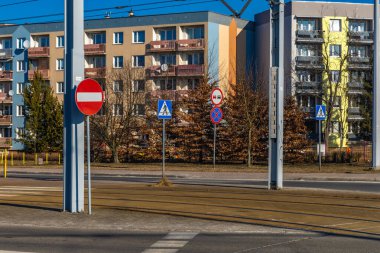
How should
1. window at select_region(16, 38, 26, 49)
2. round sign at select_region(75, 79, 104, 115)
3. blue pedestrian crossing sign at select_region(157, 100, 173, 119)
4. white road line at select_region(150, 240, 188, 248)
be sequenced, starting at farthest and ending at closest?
window at select_region(16, 38, 26, 49) → blue pedestrian crossing sign at select_region(157, 100, 173, 119) → round sign at select_region(75, 79, 104, 115) → white road line at select_region(150, 240, 188, 248)

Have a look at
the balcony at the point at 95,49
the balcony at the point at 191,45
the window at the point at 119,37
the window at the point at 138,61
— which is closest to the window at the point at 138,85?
the balcony at the point at 191,45

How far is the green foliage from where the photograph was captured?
2201 inches

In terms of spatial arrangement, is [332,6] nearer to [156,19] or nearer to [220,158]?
[156,19]

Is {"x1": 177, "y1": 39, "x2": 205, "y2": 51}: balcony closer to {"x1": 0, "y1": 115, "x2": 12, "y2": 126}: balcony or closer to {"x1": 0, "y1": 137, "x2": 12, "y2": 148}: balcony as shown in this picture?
{"x1": 0, "y1": 137, "x2": 12, "y2": 148}: balcony

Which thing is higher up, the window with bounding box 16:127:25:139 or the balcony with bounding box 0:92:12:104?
the balcony with bounding box 0:92:12:104

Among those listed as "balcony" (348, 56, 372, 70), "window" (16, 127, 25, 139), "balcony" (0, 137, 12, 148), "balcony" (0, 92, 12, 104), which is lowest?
"balcony" (0, 137, 12, 148)

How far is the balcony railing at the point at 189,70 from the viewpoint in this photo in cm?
6441

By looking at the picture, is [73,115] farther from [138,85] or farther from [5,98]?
[5,98]

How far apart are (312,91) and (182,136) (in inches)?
726

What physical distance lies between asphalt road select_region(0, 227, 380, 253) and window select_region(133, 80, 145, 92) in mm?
38041

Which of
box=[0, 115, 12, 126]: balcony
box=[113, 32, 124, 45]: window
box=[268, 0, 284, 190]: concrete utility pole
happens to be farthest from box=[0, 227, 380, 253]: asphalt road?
box=[0, 115, 12, 126]: balcony

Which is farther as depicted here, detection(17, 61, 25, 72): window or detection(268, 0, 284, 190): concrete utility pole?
detection(17, 61, 25, 72): window

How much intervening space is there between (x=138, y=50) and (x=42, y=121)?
52.4ft

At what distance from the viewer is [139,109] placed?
47.6 metres
